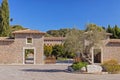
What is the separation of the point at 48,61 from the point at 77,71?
16.3 m

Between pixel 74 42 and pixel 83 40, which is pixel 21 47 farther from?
pixel 83 40

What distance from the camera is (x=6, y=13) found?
56.7 metres

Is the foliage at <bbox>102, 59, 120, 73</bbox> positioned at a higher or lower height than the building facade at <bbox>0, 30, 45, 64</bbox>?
lower

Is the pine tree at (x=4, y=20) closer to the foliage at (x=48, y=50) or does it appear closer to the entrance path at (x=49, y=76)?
the foliage at (x=48, y=50)

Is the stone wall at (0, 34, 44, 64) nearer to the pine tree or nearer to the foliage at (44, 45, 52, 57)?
the foliage at (44, 45, 52, 57)

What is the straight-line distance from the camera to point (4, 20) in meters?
55.8

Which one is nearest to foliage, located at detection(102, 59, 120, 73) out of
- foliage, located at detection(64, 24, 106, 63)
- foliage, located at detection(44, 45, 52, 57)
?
foliage, located at detection(64, 24, 106, 63)

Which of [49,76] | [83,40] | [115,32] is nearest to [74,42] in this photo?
[83,40]

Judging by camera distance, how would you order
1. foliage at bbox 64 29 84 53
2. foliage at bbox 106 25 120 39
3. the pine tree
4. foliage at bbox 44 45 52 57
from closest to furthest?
foliage at bbox 64 29 84 53, foliage at bbox 44 45 52 57, the pine tree, foliage at bbox 106 25 120 39

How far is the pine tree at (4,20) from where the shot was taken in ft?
181

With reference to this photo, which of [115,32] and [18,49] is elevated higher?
[115,32]

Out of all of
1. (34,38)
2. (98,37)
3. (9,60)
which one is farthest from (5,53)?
(98,37)

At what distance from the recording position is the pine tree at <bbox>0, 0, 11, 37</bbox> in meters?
55.3

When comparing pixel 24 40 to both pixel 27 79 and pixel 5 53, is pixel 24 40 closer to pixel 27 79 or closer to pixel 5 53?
pixel 5 53
